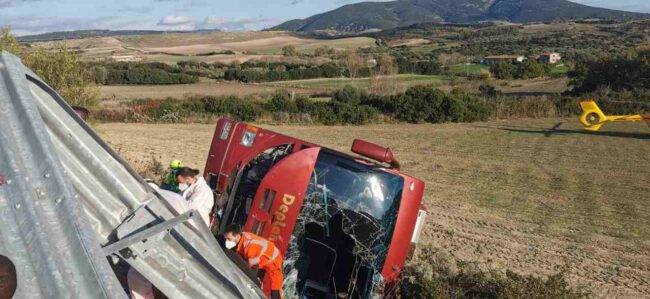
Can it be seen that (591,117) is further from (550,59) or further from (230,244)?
(550,59)

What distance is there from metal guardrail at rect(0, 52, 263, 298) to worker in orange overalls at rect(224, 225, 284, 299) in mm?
1868

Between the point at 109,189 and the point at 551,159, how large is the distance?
64.3ft

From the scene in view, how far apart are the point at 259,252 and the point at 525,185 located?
1230cm

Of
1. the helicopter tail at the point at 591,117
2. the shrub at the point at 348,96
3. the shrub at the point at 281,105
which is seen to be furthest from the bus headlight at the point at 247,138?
the shrub at the point at 348,96

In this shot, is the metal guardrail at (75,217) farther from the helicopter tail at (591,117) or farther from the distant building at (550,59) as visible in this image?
the distant building at (550,59)

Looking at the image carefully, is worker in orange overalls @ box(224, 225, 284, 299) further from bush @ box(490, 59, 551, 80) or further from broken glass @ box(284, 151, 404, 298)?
bush @ box(490, 59, 551, 80)

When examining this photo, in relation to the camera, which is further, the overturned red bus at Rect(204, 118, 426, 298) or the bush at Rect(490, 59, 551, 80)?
the bush at Rect(490, 59, 551, 80)

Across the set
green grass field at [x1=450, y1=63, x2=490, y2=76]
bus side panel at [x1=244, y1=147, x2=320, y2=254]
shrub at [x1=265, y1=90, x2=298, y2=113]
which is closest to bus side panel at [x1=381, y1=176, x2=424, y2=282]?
bus side panel at [x1=244, y1=147, x2=320, y2=254]

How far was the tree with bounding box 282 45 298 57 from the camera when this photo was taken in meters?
86.4

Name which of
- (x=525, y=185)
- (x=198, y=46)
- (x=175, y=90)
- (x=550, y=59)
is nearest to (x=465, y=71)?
(x=550, y=59)

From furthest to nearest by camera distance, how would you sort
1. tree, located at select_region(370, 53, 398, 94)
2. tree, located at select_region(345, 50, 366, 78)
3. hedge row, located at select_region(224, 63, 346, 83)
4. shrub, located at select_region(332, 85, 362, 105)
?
tree, located at select_region(345, 50, 366, 78) → hedge row, located at select_region(224, 63, 346, 83) → tree, located at select_region(370, 53, 398, 94) → shrub, located at select_region(332, 85, 362, 105)

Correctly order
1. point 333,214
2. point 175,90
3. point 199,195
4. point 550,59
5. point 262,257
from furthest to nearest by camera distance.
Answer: point 550,59, point 175,90, point 199,195, point 333,214, point 262,257

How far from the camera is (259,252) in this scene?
503cm

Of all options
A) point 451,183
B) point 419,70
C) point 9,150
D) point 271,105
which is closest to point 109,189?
point 9,150
